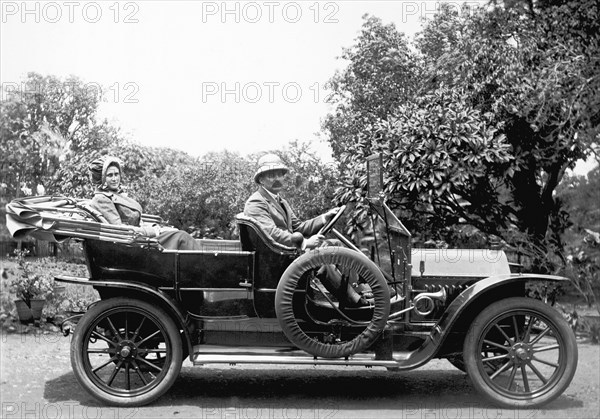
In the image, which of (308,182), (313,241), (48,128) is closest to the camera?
(313,241)

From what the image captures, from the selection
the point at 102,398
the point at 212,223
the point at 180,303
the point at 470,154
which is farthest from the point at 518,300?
the point at 212,223

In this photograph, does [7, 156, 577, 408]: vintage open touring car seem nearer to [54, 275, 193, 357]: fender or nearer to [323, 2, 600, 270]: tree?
[54, 275, 193, 357]: fender

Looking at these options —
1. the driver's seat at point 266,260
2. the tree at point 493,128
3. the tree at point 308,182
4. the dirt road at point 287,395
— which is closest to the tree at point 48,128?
the tree at point 308,182

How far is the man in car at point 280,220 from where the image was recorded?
558cm

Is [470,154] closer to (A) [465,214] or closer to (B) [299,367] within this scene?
(A) [465,214]

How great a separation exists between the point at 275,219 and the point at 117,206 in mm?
1490

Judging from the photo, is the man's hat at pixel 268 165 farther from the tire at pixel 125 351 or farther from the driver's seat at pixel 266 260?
the tire at pixel 125 351

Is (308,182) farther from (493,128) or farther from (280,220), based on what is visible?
(280,220)

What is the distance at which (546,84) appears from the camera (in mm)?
10078

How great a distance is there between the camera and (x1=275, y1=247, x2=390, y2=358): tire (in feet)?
17.5

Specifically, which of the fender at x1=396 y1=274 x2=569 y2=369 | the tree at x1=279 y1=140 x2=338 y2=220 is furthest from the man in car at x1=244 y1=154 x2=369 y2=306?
the tree at x1=279 y1=140 x2=338 y2=220

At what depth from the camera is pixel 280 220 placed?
589 cm

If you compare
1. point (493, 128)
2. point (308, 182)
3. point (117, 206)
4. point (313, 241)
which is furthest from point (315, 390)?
point (308, 182)

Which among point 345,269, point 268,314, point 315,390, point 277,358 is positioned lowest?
point 315,390
